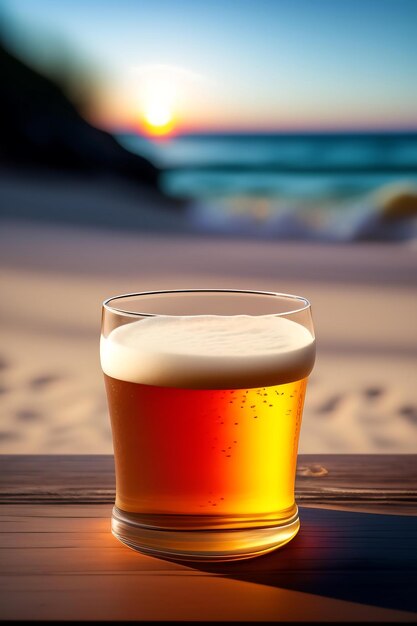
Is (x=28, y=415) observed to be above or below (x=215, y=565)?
below

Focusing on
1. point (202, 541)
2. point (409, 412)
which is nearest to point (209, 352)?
point (202, 541)

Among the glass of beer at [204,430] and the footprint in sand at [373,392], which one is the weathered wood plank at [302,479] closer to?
the glass of beer at [204,430]

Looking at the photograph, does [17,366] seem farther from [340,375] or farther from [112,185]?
[112,185]

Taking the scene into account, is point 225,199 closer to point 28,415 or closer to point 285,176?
point 285,176

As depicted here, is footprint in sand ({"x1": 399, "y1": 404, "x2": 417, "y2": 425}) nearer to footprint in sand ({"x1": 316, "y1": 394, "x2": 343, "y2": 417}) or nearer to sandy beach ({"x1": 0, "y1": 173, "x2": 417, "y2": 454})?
sandy beach ({"x1": 0, "y1": 173, "x2": 417, "y2": 454})

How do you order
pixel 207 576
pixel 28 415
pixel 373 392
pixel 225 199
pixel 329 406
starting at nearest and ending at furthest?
pixel 207 576 → pixel 28 415 → pixel 329 406 → pixel 373 392 → pixel 225 199

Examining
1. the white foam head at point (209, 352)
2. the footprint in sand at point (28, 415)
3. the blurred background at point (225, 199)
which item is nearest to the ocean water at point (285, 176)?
the blurred background at point (225, 199)

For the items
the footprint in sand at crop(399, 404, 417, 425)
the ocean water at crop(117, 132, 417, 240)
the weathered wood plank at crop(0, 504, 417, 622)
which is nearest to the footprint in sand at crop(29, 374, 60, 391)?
the footprint in sand at crop(399, 404, 417, 425)
